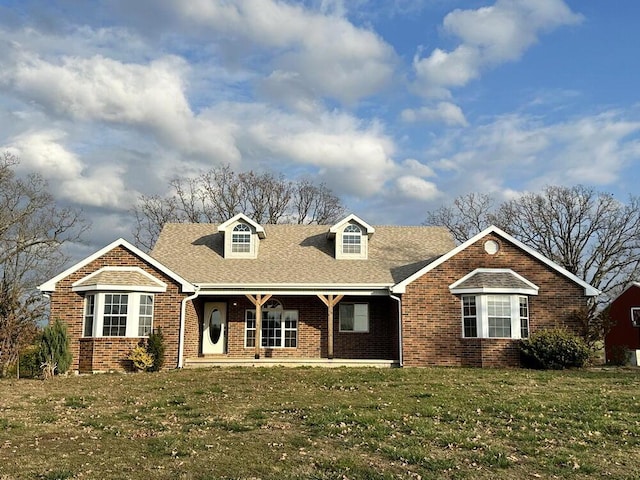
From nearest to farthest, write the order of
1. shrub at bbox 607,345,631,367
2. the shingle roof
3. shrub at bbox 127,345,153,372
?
shrub at bbox 127,345,153,372 < the shingle roof < shrub at bbox 607,345,631,367

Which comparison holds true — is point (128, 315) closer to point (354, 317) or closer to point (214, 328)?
point (214, 328)

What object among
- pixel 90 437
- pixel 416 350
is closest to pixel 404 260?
pixel 416 350

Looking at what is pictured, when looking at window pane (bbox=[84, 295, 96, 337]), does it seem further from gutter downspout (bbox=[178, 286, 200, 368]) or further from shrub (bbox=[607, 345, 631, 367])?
shrub (bbox=[607, 345, 631, 367])

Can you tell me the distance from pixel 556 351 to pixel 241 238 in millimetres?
12799

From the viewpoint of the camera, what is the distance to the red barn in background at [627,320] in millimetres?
24844

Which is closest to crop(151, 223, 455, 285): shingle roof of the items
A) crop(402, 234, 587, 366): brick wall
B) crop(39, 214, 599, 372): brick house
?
crop(39, 214, 599, 372): brick house

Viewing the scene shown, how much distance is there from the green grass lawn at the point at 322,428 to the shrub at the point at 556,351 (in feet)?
9.05

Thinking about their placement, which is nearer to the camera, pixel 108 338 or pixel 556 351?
pixel 556 351

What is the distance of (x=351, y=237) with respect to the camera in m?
24.0

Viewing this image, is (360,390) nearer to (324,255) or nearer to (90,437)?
(90,437)

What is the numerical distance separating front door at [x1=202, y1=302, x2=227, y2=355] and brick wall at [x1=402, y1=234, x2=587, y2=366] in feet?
23.5

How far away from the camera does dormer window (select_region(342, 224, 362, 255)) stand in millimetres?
23844

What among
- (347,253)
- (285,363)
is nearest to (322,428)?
(285,363)

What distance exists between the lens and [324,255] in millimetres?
23906
